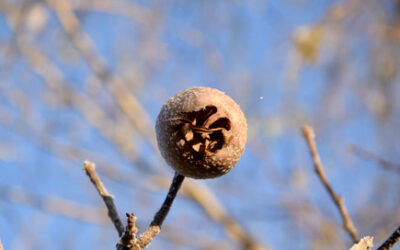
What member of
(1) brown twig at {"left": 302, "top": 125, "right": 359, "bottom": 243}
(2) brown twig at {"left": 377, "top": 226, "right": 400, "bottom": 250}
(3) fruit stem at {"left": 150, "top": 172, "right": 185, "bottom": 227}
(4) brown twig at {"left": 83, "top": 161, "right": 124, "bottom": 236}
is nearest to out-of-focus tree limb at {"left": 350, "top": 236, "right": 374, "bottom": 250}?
(2) brown twig at {"left": 377, "top": 226, "right": 400, "bottom": 250}

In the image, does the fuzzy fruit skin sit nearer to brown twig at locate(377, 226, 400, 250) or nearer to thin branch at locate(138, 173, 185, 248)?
thin branch at locate(138, 173, 185, 248)

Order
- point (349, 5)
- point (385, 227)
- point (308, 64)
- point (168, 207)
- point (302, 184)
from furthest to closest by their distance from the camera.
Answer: point (302, 184), point (349, 5), point (385, 227), point (308, 64), point (168, 207)

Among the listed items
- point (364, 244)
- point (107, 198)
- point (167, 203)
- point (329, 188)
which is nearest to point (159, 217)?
point (167, 203)

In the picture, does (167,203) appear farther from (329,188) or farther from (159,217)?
(329,188)

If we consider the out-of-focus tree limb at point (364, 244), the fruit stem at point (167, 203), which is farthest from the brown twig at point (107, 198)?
the out-of-focus tree limb at point (364, 244)

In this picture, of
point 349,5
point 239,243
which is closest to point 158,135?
point 239,243

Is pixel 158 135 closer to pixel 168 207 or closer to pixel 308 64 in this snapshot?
pixel 168 207

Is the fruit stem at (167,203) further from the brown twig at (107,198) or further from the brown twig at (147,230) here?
the brown twig at (107,198)
